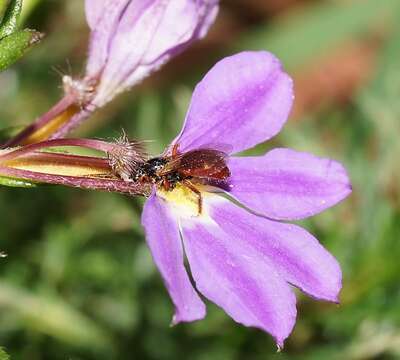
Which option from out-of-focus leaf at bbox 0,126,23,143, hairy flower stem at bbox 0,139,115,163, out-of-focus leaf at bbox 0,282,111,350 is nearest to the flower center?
hairy flower stem at bbox 0,139,115,163

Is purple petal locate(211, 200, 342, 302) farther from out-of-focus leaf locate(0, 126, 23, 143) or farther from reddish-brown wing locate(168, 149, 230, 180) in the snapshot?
out-of-focus leaf locate(0, 126, 23, 143)

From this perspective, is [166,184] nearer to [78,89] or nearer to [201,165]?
[201,165]

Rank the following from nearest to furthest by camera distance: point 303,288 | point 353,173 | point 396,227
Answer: point 303,288 < point 396,227 < point 353,173

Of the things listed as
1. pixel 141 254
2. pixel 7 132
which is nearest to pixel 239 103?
pixel 7 132

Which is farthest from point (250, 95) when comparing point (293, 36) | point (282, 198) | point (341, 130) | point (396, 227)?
point (293, 36)

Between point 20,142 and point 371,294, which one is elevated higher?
point 20,142

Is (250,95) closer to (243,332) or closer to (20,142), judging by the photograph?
(20,142)

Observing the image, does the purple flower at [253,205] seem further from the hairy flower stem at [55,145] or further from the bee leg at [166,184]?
the hairy flower stem at [55,145]
